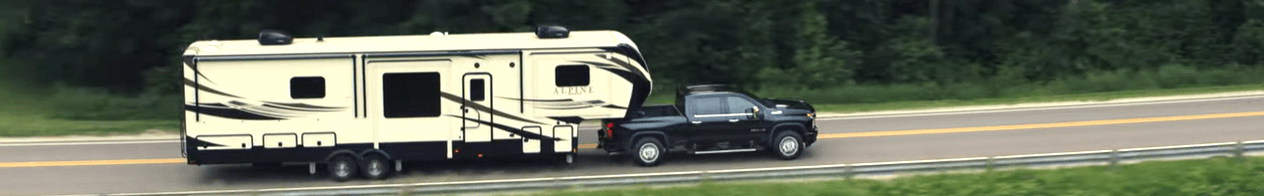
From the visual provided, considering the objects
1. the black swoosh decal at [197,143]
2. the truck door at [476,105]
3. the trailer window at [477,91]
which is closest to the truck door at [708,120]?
the truck door at [476,105]

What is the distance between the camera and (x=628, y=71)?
19047mm

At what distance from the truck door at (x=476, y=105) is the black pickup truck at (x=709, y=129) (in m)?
1.74

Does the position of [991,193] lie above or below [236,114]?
below

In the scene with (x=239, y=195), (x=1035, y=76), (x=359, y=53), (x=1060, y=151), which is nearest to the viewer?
(x=239, y=195)

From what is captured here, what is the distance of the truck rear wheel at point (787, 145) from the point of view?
66.1 feet

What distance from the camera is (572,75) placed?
62.2ft

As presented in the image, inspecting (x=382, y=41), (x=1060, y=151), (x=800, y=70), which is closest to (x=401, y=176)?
(x=382, y=41)

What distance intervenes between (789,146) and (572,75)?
3.32 meters

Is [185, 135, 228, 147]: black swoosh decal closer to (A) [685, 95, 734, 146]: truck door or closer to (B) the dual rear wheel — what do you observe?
(B) the dual rear wheel

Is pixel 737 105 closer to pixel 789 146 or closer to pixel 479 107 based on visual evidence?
pixel 789 146

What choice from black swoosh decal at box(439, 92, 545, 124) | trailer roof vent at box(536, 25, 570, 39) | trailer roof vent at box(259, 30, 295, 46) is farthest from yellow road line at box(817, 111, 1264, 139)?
trailer roof vent at box(259, 30, 295, 46)

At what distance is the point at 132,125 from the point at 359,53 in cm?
750

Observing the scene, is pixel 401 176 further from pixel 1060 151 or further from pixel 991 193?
pixel 1060 151

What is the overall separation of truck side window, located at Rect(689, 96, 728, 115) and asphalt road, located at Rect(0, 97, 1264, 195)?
73cm
